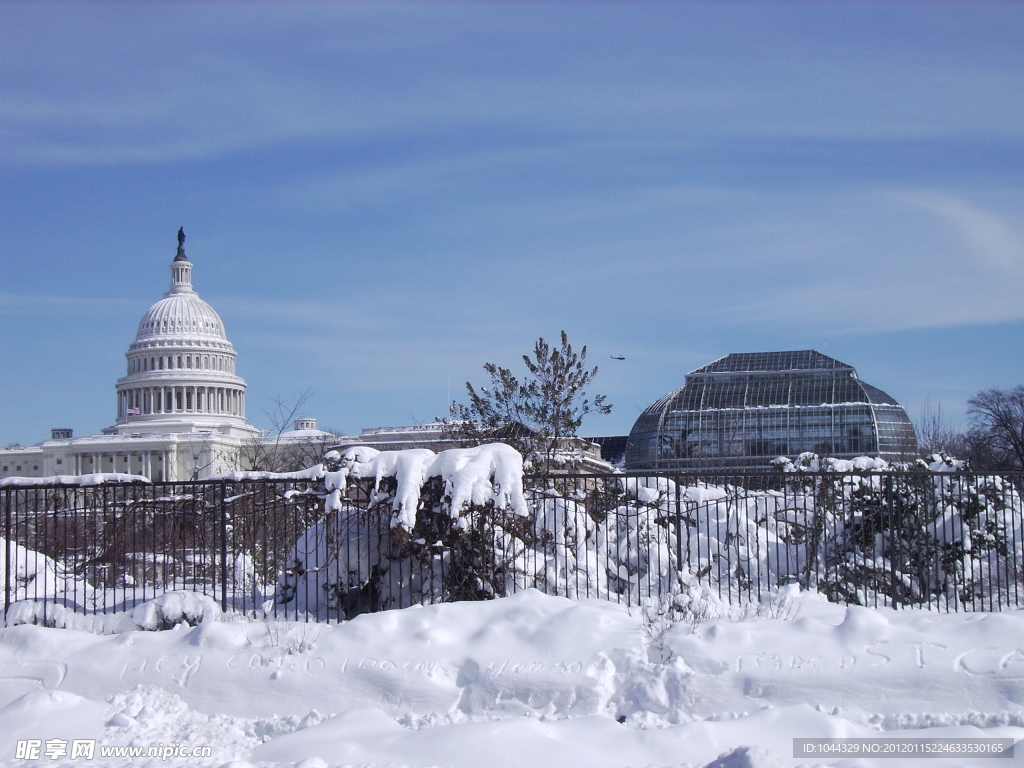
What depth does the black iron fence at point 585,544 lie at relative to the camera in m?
11.6

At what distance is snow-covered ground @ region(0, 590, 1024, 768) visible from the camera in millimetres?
8141

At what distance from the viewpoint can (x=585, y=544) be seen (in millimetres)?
12367

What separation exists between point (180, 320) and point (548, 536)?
118 metres

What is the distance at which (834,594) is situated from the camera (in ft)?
42.5

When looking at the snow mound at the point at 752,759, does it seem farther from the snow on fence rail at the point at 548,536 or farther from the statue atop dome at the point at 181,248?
the statue atop dome at the point at 181,248

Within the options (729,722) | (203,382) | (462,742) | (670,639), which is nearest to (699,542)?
(670,639)

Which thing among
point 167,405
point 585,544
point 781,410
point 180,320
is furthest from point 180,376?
point 585,544

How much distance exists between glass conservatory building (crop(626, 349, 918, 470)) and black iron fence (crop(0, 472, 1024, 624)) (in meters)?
70.2

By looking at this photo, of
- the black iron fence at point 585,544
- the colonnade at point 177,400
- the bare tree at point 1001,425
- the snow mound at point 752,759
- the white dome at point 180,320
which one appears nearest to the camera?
the snow mound at point 752,759

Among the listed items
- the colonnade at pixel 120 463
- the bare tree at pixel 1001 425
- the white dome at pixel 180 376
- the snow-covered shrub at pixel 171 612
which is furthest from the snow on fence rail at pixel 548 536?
the white dome at pixel 180 376

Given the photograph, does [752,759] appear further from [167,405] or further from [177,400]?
[167,405]

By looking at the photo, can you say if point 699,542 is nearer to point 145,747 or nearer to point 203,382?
point 145,747

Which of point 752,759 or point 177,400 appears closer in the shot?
point 752,759

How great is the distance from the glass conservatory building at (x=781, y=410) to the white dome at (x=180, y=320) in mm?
56629
